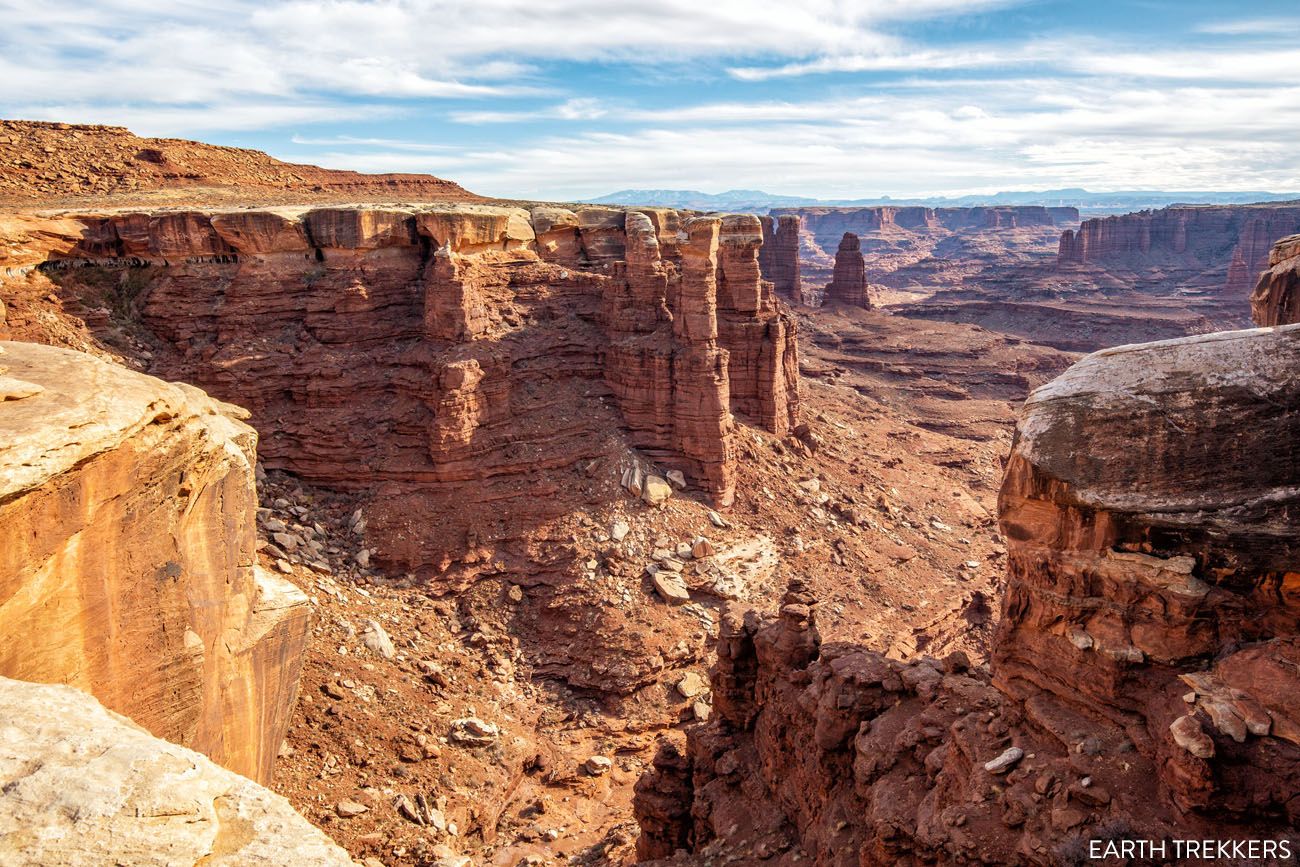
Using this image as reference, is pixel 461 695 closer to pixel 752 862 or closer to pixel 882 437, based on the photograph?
pixel 752 862

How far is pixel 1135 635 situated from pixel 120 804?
10.7 metres

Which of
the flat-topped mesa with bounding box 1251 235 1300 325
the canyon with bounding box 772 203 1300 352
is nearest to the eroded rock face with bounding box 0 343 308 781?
the flat-topped mesa with bounding box 1251 235 1300 325

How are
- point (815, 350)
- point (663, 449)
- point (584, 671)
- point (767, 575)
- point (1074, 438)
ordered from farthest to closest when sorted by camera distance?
1. point (815, 350)
2. point (663, 449)
3. point (767, 575)
4. point (584, 671)
5. point (1074, 438)

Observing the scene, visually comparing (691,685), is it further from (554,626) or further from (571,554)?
(571,554)

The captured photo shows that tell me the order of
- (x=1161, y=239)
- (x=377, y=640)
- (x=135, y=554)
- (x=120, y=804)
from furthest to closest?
(x=1161, y=239) < (x=377, y=640) < (x=135, y=554) < (x=120, y=804)

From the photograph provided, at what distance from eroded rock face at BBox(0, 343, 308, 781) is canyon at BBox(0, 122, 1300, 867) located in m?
0.07

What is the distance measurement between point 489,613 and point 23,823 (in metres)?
20.8

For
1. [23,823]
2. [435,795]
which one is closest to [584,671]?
[435,795]

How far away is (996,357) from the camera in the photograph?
80.7 metres

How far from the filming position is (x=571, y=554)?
2741 centimetres

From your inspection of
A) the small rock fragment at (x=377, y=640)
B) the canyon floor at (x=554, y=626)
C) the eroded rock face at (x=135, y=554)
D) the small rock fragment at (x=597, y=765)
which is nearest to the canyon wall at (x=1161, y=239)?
the canyon floor at (x=554, y=626)

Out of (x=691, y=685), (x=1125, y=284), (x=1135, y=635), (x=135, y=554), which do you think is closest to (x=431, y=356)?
(x=691, y=685)

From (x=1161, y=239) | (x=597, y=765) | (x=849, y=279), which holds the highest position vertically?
(x=1161, y=239)

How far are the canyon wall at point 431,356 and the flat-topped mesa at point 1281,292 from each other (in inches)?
684
